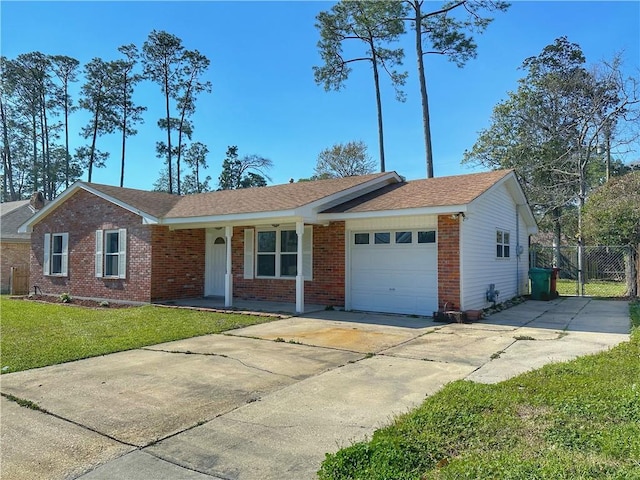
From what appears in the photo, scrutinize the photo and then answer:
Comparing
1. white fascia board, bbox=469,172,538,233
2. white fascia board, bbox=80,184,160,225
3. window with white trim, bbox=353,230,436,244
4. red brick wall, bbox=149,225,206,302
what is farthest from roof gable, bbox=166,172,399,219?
white fascia board, bbox=469,172,538,233

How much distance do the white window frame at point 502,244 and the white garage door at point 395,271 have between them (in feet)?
11.4

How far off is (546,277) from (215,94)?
3172 cm

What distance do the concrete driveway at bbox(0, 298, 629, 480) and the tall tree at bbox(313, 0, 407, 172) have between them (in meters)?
20.4

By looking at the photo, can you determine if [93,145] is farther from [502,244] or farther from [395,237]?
[502,244]

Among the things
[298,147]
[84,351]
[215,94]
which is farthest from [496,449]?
[215,94]

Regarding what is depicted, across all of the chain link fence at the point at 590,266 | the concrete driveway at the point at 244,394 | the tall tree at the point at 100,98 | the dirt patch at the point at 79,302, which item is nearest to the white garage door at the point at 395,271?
the concrete driveway at the point at 244,394

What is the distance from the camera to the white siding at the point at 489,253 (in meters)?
10.8

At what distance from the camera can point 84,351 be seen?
7.20 meters

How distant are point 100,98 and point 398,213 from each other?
35865 mm

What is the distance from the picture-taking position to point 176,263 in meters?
14.9

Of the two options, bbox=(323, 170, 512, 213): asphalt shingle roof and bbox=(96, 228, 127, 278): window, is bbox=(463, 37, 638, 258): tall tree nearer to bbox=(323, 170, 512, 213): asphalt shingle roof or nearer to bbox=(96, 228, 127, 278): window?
bbox=(323, 170, 512, 213): asphalt shingle roof

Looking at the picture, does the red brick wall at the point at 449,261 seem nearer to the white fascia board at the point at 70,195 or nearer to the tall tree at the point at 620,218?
the white fascia board at the point at 70,195

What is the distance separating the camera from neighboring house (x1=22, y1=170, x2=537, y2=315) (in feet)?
36.1

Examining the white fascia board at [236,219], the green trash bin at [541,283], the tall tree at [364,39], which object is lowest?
the green trash bin at [541,283]
